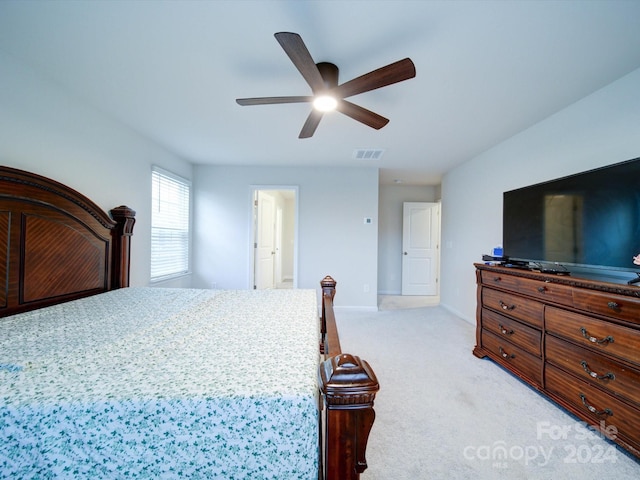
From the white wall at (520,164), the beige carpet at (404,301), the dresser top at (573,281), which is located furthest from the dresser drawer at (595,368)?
the beige carpet at (404,301)

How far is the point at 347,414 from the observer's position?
61 cm

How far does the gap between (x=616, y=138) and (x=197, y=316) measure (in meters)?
3.19

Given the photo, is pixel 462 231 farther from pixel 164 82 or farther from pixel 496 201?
pixel 164 82

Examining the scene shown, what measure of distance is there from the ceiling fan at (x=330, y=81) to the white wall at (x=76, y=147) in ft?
5.09

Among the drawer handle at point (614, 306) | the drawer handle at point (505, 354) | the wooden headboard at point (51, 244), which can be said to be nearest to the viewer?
the drawer handle at point (614, 306)

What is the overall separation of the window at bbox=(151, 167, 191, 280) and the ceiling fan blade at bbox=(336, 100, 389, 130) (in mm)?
2604

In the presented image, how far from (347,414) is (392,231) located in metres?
5.44

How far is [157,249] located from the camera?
334cm

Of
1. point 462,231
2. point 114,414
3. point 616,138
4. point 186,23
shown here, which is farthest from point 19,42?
point 462,231

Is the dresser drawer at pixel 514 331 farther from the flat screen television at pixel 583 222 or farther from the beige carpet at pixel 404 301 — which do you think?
the beige carpet at pixel 404 301

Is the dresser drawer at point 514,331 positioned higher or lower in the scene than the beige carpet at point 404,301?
higher

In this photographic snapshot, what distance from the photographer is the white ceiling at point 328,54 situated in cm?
135

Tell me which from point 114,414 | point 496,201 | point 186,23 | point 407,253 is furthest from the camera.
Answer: point 407,253

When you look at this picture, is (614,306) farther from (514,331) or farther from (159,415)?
(159,415)
